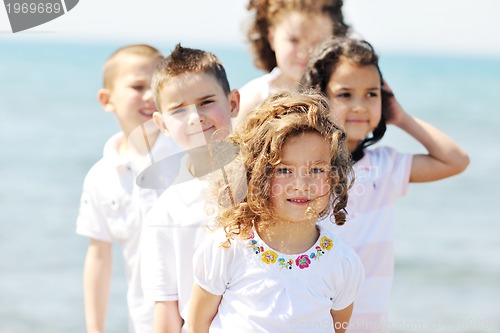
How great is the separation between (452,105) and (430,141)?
13847mm

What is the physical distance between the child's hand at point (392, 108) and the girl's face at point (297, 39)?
0.36m

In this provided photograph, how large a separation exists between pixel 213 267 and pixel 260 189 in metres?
0.24

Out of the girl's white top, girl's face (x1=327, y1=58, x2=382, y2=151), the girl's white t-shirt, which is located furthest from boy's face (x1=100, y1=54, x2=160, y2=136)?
the girl's white t-shirt

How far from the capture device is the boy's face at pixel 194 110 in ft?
8.21

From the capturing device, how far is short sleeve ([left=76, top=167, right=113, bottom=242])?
9.63 feet

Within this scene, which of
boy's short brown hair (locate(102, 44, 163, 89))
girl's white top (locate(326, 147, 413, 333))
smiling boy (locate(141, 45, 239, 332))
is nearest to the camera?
smiling boy (locate(141, 45, 239, 332))

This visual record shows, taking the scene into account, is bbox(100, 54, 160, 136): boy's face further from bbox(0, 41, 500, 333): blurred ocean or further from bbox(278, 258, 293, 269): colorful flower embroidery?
bbox(0, 41, 500, 333): blurred ocean

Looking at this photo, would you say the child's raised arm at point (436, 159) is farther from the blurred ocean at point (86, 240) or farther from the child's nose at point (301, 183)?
the blurred ocean at point (86, 240)

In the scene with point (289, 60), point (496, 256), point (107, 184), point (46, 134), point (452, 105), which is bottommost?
point (452, 105)

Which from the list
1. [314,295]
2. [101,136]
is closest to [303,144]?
[314,295]

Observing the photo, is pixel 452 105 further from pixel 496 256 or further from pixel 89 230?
pixel 89 230

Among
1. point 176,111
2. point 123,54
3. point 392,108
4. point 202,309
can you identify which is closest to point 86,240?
point 123,54

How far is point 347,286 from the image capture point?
224cm

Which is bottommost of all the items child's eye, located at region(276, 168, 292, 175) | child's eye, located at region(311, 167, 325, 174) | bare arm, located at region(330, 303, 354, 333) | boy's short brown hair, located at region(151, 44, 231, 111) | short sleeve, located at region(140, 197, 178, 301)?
bare arm, located at region(330, 303, 354, 333)
